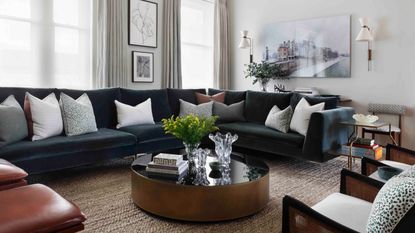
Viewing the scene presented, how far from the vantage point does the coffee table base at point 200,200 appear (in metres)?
2.28

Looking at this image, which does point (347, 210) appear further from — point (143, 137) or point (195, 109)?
point (195, 109)

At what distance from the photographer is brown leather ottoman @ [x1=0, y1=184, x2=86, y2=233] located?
1.37 meters

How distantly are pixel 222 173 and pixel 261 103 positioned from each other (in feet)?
7.31

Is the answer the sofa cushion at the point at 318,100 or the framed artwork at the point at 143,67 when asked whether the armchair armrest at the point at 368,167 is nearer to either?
the sofa cushion at the point at 318,100

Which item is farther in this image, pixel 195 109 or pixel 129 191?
pixel 195 109

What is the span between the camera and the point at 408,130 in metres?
4.75

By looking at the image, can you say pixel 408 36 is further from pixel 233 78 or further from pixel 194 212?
pixel 194 212

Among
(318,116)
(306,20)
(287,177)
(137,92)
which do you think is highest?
(306,20)

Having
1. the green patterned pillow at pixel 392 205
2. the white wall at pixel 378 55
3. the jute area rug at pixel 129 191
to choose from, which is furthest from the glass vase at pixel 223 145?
the white wall at pixel 378 55

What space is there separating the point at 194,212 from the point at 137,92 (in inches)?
98.7

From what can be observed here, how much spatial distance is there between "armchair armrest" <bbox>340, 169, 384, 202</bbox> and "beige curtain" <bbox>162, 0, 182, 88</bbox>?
13.6 ft

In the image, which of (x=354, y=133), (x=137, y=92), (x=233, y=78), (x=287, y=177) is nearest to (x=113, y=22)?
(x=137, y=92)

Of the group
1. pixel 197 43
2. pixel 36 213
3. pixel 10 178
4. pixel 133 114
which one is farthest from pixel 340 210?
pixel 197 43

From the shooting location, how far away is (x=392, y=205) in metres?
1.09
